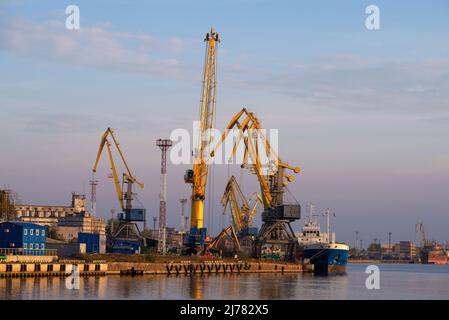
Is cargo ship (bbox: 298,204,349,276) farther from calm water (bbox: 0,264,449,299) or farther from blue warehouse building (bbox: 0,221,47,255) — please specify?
blue warehouse building (bbox: 0,221,47,255)

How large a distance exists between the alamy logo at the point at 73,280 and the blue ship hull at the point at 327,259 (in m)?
51.6

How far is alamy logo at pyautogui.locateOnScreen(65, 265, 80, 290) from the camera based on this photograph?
270 feet

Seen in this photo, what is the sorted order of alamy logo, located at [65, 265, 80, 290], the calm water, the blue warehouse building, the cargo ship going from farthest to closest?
the cargo ship → the blue warehouse building → alamy logo, located at [65, 265, 80, 290] → the calm water

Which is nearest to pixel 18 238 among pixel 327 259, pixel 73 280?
pixel 73 280

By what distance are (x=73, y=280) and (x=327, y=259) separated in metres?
59.6

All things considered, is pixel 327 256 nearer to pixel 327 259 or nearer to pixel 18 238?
pixel 327 259

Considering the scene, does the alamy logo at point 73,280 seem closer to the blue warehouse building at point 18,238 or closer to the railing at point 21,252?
the railing at point 21,252

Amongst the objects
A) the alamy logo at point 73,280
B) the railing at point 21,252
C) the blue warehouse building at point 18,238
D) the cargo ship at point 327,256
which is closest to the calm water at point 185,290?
the alamy logo at point 73,280

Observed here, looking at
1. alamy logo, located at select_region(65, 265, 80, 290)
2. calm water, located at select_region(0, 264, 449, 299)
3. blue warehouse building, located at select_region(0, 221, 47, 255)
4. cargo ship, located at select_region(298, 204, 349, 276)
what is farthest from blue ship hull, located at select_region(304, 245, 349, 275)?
blue warehouse building, located at select_region(0, 221, 47, 255)

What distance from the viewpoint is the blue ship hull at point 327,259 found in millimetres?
140000

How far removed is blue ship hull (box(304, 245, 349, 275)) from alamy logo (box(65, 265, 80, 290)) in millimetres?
51620

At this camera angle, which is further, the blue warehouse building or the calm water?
the blue warehouse building
